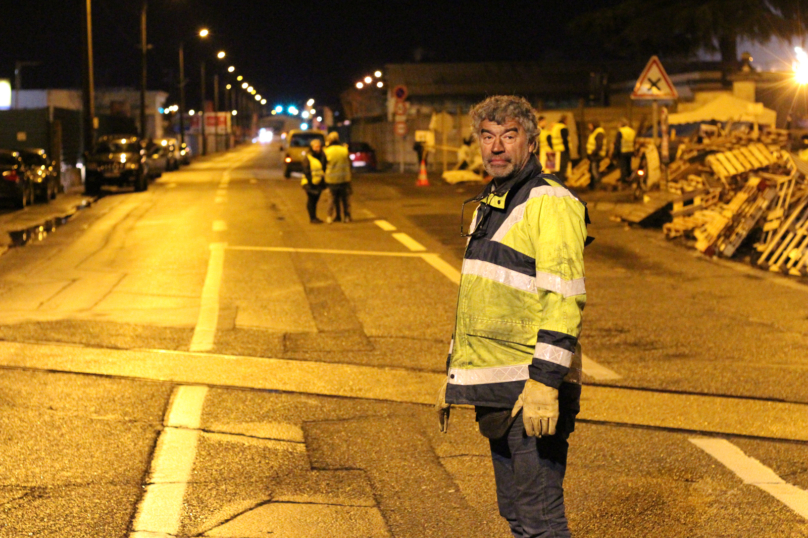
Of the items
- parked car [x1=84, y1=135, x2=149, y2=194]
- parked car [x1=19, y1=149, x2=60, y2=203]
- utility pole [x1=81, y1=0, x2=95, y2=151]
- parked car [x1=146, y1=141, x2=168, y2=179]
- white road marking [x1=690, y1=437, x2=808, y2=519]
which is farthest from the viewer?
parked car [x1=146, y1=141, x2=168, y2=179]

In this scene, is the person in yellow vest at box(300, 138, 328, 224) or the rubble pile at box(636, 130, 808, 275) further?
the person in yellow vest at box(300, 138, 328, 224)

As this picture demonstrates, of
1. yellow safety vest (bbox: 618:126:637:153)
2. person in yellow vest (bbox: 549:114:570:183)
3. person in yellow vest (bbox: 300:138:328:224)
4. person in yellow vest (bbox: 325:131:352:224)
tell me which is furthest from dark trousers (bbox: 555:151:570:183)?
person in yellow vest (bbox: 300:138:328:224)

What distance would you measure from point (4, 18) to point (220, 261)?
278 feet

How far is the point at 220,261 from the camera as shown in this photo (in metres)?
14.8

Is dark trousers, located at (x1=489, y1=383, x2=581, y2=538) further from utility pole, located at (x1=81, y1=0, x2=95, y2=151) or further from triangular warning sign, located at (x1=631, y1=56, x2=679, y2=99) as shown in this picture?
utility pole, located at (x1=81, y1=0, x2=95, y2=151)

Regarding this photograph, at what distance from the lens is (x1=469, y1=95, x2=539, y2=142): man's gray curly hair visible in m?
3.70

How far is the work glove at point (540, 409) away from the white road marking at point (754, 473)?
7.64 feet

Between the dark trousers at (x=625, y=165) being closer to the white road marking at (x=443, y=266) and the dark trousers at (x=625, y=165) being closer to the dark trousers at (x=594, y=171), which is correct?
the dark trousers at (x=594, y=171)

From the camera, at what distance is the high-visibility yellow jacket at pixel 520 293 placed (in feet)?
11.5

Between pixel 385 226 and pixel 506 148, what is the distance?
624 inches

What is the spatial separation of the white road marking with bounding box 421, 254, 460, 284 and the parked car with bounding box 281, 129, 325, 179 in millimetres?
22550

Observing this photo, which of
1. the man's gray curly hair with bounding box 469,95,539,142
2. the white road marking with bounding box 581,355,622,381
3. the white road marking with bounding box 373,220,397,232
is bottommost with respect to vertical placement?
the white road marking with bounding box 581,355,622,381

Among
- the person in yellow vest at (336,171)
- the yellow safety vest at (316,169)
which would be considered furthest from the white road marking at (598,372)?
the yellow safety vest at (316,169)

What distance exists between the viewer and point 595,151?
27359mm
